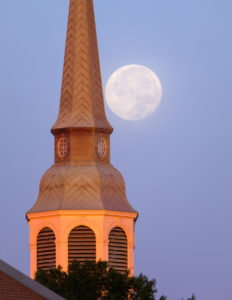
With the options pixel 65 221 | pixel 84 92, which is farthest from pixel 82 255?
pixel 84 92

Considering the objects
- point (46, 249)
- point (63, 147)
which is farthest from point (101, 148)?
point (46, 249)

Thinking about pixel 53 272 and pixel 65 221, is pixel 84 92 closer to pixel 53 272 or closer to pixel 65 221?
pixel 65 221

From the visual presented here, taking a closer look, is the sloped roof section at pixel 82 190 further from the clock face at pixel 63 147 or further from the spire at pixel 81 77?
the spire at pixel 81 77

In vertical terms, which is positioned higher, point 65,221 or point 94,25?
point 94,25

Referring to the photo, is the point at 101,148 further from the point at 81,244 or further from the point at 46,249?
the point at 46,249

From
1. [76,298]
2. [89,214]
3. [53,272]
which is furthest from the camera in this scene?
[89,214]

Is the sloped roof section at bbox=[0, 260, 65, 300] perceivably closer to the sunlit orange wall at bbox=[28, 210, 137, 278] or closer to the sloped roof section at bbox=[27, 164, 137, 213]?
the sunlit orange wall at bbox=[28, 210, 137, 278]

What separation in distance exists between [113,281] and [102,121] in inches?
848

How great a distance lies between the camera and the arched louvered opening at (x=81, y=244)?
124188 millimetres

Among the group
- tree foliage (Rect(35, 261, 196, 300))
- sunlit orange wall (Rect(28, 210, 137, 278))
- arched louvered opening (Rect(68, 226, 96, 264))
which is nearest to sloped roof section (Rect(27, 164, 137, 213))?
sunlit orange wall (Rect(28, 210, 137, 278))

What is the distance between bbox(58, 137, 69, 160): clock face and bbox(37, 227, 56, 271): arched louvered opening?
5.51 metres

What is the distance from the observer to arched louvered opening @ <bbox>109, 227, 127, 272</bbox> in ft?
412

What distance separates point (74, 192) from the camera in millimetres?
125250

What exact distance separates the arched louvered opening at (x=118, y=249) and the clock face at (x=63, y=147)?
6579 millimetres
